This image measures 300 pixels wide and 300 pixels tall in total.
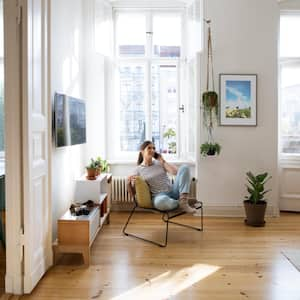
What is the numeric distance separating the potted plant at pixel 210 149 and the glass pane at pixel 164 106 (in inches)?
30.8

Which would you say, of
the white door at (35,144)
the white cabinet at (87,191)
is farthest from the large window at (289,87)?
the white door at (35,144)

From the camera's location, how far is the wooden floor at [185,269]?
104 inches

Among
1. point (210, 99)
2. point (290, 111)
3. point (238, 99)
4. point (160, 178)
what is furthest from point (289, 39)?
point (160, 178)

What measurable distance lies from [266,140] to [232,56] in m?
1.23

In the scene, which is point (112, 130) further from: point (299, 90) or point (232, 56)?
point (299, 90)

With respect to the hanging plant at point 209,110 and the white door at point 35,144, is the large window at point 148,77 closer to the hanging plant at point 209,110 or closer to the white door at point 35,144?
the hanging plant at point 209,110

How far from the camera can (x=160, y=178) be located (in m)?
4.23

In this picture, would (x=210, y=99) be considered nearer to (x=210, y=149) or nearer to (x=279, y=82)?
(x=210, y=149)

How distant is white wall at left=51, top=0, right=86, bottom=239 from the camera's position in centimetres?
333

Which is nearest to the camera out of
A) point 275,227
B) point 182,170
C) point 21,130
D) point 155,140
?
point 21,130

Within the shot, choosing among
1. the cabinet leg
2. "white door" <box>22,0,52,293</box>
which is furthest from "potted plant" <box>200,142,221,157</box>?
"white door" <box>22,0,52,293</box>

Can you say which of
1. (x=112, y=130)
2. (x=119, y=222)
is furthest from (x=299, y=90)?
(x=119, y=222)

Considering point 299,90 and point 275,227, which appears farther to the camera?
point 299,90

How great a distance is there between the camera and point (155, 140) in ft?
17.9
